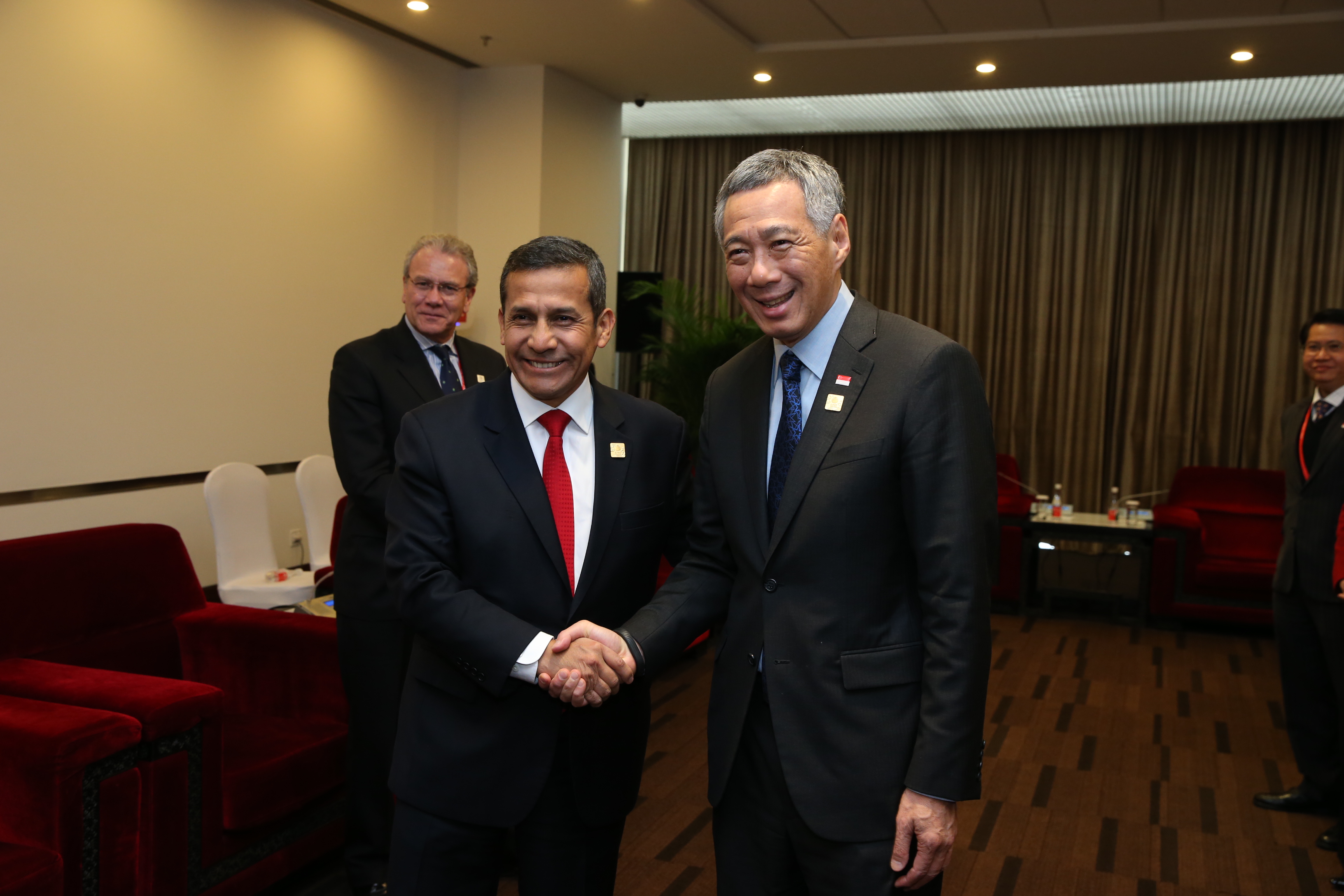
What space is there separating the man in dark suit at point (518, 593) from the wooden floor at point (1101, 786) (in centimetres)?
152

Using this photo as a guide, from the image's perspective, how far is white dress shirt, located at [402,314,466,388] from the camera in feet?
10.4

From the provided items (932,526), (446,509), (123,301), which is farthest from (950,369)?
(123,301)

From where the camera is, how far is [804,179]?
1.73 m

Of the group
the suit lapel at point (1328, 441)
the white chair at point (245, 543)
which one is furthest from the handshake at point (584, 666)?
the white chair at point (245, 543)

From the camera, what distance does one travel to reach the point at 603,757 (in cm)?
197

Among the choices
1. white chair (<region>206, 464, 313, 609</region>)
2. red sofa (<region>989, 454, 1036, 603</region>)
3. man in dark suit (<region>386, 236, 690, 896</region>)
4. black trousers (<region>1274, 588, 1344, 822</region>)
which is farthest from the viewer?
red sofa (<region>989, 454, 1036, 603</region>)

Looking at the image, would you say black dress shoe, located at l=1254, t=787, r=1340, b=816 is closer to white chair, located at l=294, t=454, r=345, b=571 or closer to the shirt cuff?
the shirt cuff

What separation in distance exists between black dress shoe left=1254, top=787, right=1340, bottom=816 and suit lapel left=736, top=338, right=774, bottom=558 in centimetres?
346

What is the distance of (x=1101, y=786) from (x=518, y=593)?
3381mm

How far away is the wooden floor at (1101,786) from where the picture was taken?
3529mm

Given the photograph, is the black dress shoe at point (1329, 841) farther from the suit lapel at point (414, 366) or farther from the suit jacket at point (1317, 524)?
the suit lapel at point (414, 366)

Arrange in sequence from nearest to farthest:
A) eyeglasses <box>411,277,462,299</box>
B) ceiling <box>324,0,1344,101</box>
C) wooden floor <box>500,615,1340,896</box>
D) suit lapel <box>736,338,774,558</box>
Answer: suit lapel <box>736,338,774,558</box>
eyeglasses <box>411,277,462,299</box>
wooden floor <box>500,615,1340,896</box>
ceiling <box>324,0,1344,101</box>

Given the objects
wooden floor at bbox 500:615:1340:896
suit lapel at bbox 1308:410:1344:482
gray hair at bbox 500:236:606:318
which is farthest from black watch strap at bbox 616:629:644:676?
suit lapel at bbox 1308:410:1344:482

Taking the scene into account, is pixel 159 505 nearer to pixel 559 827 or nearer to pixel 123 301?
pixel 123 301
